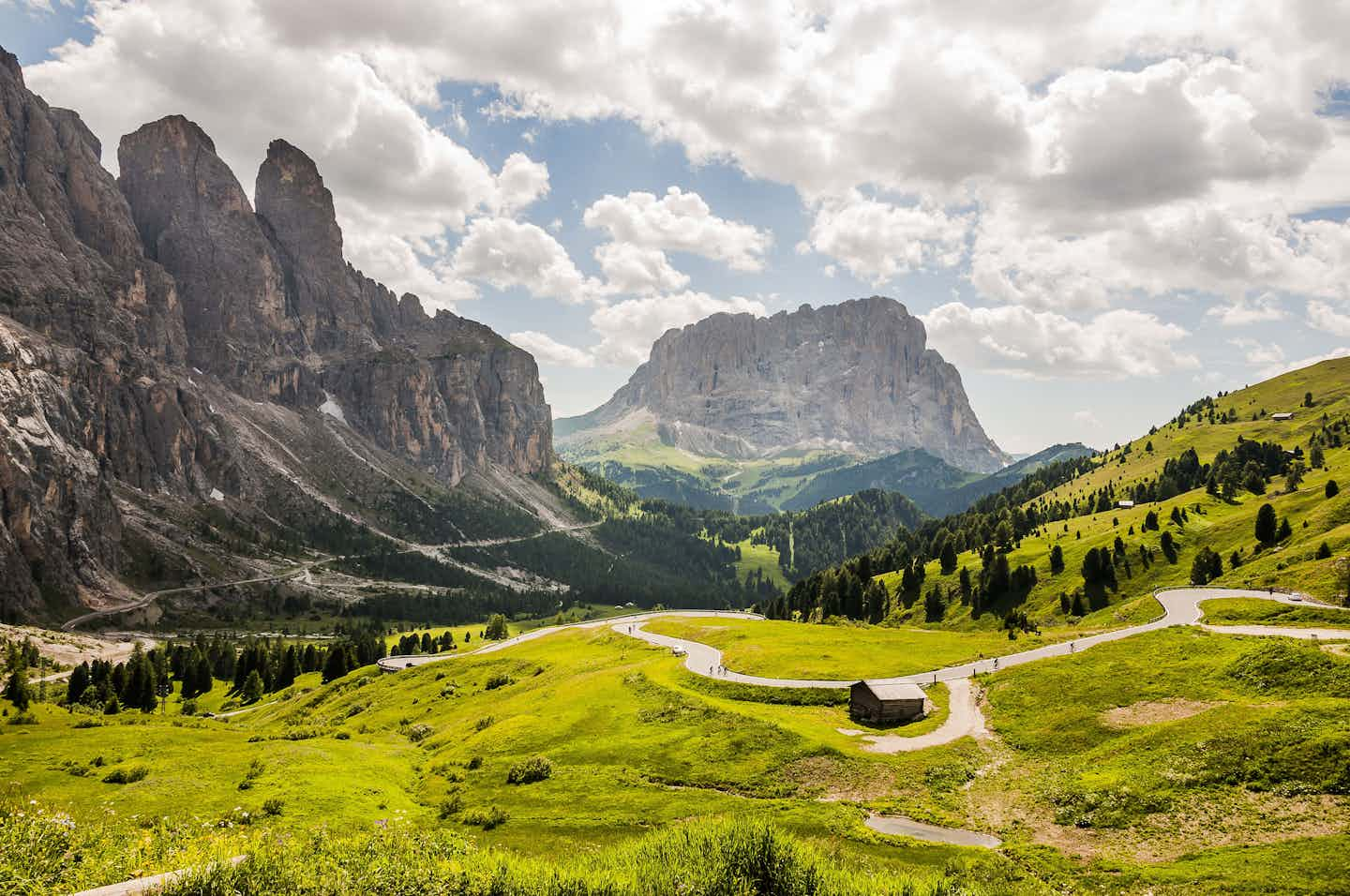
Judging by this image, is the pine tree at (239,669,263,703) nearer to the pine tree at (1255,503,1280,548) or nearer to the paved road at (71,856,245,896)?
the paved road at (71,856,245,896)

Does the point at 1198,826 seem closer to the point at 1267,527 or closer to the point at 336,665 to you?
the point at 1267,527

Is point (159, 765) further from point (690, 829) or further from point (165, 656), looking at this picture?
point (165, 656)

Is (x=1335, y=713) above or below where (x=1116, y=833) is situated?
above

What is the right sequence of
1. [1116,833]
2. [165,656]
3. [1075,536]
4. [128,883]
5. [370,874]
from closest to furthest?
[128,883] < [370,874] < [1116,833] < [165,656] < [1075,536]

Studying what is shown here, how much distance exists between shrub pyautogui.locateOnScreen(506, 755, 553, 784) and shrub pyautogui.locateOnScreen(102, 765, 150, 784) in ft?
76.0

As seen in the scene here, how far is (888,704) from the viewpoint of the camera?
56906mm

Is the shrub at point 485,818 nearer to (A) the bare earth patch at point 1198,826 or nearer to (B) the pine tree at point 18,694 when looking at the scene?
(A) the bare earth patch at point 1198,826

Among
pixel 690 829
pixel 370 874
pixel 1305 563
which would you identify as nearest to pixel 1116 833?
pixel 690 829

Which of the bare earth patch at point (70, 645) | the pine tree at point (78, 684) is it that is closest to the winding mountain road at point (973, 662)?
the pine tree at point (78, 684)

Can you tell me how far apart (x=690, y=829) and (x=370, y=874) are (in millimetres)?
12217

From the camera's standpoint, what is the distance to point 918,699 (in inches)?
2263

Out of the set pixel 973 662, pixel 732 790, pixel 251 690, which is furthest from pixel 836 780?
pixel 251 690

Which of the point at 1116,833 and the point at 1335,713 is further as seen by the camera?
the point at 1335,713

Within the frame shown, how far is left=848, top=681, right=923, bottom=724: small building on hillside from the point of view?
187 feet
